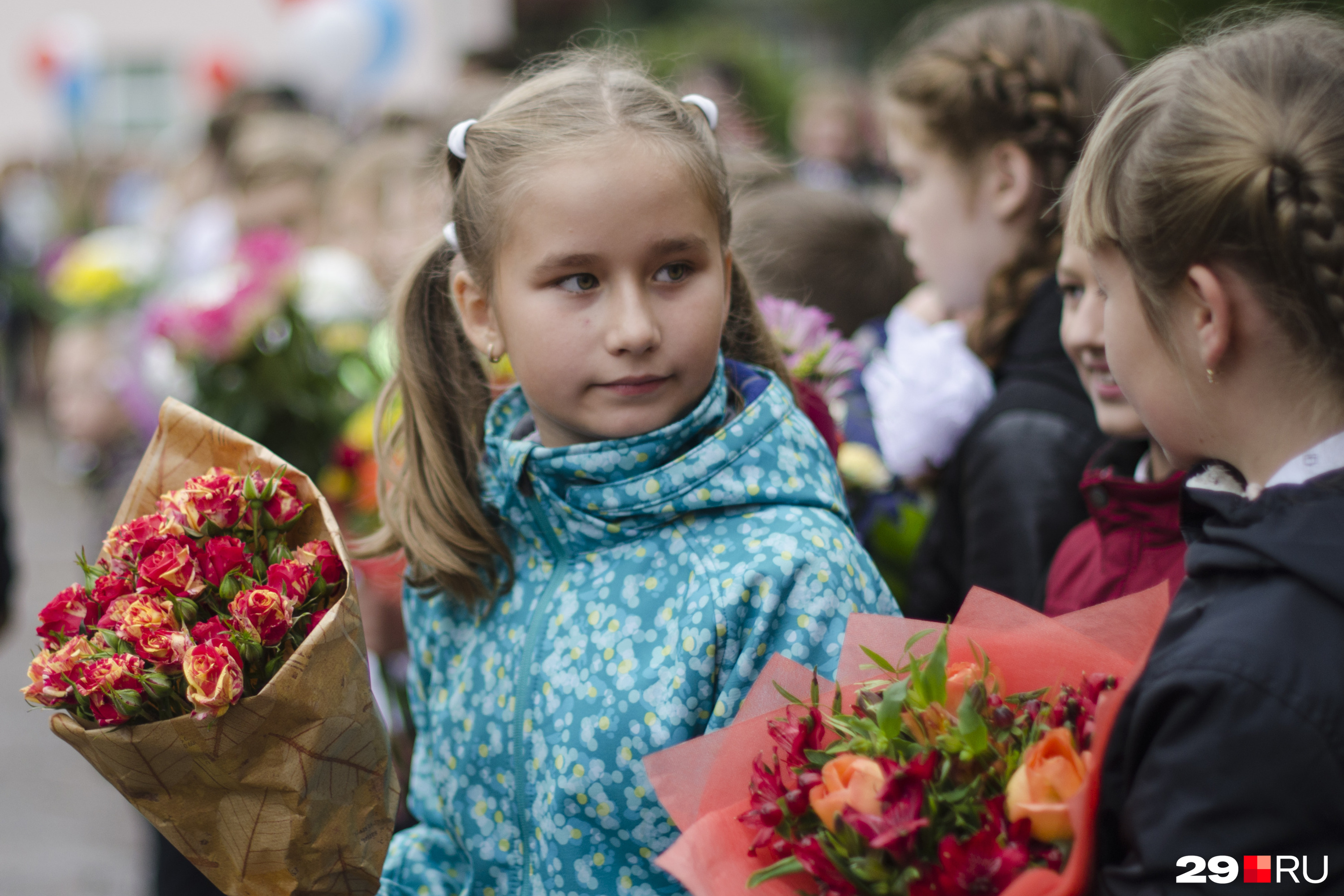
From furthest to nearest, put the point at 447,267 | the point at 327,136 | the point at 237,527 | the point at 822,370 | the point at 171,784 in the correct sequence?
the point at 327,136 → the point at 822,370 → the point at 447,267 → the point at 237,527 → the point at 171,784

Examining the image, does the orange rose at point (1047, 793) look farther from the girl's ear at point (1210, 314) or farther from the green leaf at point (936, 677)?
the girl's ear at point (1210, 314)

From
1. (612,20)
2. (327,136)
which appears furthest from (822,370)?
(612,20)

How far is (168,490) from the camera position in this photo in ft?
5.76

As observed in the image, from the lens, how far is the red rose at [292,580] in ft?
4.97

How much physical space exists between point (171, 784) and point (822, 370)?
1390mm

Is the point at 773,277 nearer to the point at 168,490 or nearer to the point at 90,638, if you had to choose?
the point at 168,490

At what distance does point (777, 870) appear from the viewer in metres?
1.21

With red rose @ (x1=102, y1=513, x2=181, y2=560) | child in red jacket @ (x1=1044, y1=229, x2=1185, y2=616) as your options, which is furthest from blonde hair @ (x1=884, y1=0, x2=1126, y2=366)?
red rose @ (x1=102, y1=513, x2=181, y2=560)

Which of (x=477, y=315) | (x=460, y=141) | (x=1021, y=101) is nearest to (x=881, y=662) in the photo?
(x=477, y=315)

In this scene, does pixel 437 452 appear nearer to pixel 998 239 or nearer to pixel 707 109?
pixel 707 109

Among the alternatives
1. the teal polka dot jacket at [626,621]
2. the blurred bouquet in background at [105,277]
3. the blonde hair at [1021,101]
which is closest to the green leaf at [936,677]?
the teal polka dot jacket at [626,621]

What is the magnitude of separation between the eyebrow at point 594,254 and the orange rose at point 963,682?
0.73 metres

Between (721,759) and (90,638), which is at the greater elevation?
(90,638)

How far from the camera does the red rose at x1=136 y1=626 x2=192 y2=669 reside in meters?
1.43
